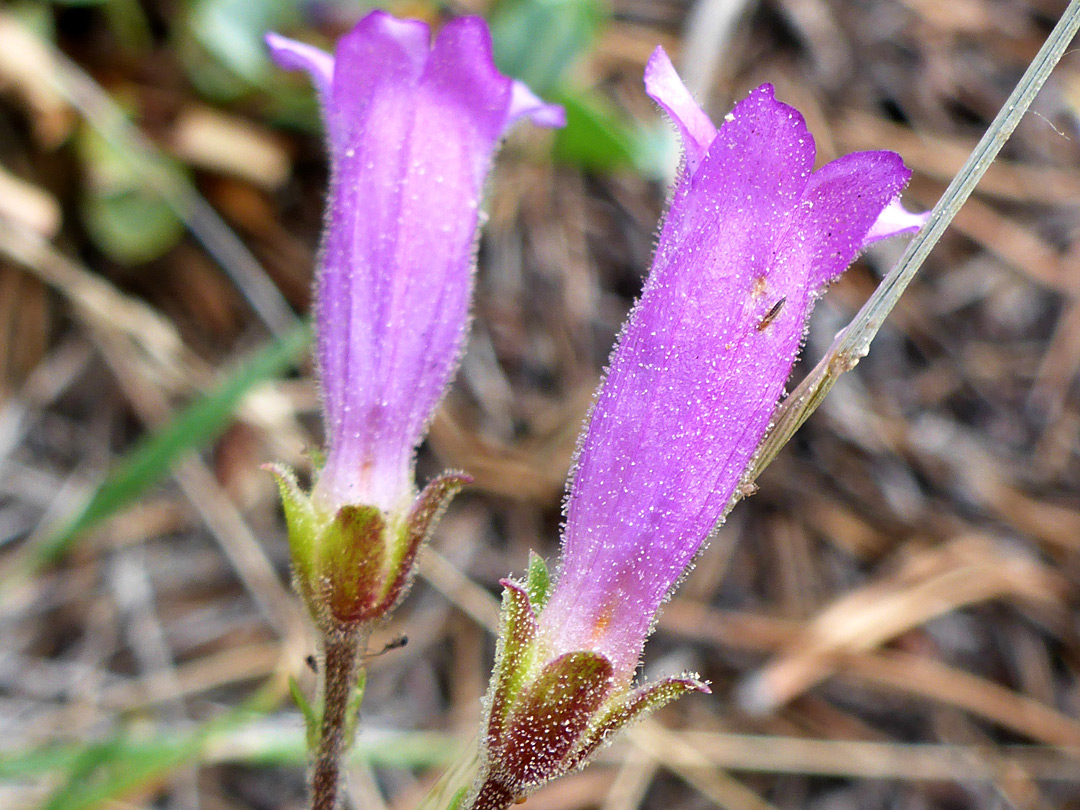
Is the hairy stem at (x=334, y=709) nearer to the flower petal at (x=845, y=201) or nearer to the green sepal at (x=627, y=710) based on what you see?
the green sepal at (x=627, y=710)

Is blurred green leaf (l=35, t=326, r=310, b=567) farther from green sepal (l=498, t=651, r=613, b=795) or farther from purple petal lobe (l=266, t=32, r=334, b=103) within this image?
green sepal (l=498, t=651, r=613, b=795)

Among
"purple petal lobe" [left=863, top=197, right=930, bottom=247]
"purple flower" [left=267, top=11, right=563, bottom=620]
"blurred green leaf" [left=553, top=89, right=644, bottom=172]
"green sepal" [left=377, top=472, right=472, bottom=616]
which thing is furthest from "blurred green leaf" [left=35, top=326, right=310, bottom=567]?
"purple petal lobe" [left=863, top=197, right=930, bottom=247]

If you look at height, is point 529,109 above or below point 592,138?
below

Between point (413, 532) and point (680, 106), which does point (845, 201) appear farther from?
point (413, 532)

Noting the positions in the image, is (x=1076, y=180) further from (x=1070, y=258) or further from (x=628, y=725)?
(x=628, y=725)

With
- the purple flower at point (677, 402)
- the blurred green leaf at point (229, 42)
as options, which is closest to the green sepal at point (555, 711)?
the purple flower at point (677, 402)

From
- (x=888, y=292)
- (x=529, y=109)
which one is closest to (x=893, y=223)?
(x=888, y=292)
